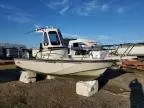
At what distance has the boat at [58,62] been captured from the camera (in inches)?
419

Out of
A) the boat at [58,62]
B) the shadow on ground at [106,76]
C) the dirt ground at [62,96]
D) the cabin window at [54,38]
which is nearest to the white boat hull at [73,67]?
the boat at [58,62]

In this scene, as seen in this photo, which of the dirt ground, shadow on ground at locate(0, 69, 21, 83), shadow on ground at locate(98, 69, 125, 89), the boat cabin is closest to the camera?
the dirt ground

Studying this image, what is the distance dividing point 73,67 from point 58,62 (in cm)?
86

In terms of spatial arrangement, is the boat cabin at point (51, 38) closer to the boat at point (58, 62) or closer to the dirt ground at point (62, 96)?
the boat at point (58, 62)

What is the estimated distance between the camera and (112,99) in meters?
9.78

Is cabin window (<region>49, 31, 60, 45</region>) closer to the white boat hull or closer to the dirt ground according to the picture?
the white boat hull

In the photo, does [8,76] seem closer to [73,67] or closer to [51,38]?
[51,38]

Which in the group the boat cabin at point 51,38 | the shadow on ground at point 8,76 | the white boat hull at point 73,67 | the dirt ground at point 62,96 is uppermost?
the boat cabin at point 51,38

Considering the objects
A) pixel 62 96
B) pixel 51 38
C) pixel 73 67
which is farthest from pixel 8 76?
pixel 62 96

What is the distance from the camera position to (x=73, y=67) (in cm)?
1091

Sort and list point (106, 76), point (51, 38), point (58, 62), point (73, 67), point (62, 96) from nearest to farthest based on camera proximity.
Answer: point (62, 96), point (73, 67), point (58, 62), point (51, 38), point (106, 76)

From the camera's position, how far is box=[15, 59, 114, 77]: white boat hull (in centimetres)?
1057

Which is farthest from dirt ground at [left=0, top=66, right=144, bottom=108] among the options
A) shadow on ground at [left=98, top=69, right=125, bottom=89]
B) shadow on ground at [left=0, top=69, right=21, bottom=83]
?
shadow on ground at [left=0, top=69, right=21, bottom=83]

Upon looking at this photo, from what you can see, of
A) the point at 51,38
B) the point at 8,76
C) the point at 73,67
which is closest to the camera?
the point at 73,67
